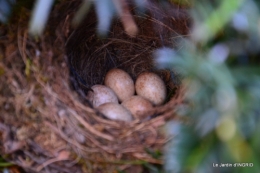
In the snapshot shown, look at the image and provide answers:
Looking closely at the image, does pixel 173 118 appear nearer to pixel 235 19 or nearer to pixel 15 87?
pixel 235 19

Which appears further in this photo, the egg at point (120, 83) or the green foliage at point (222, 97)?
the egg at point (120, 83)

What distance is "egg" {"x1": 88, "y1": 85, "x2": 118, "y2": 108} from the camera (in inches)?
46.9

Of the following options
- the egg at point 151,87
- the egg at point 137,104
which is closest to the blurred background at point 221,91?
the egg at point 137,104

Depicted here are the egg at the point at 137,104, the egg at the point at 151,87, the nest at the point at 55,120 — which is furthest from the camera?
the egg at the point at 151,87

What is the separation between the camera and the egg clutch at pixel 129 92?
1165 millimetres

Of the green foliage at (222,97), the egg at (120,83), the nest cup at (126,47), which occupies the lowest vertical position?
the green foliage at (222,97)

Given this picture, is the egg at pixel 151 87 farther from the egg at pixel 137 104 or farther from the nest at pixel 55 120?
the nest at pixel 55 120

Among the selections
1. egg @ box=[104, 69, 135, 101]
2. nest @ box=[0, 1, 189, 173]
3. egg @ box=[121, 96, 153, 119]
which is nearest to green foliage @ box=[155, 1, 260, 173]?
nest @ box=[0, 1, 189, 173]

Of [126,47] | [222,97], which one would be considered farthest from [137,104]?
[222,97]

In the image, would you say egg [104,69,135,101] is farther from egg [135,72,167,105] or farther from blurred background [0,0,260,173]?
blurred background [0,0,260,173]

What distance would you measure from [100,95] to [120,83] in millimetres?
107

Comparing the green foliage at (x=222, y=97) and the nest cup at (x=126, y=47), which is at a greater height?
the nest cup at (x=126, y=47)

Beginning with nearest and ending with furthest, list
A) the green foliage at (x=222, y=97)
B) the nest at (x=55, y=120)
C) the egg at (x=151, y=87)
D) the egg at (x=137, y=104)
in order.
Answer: the green foliage at (x=222, y=97), the nest at (x=55, y=120), the egg at (x=137, y=104), the egg at (x=151, y=87)

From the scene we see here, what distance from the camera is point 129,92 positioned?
1294 millimetres
